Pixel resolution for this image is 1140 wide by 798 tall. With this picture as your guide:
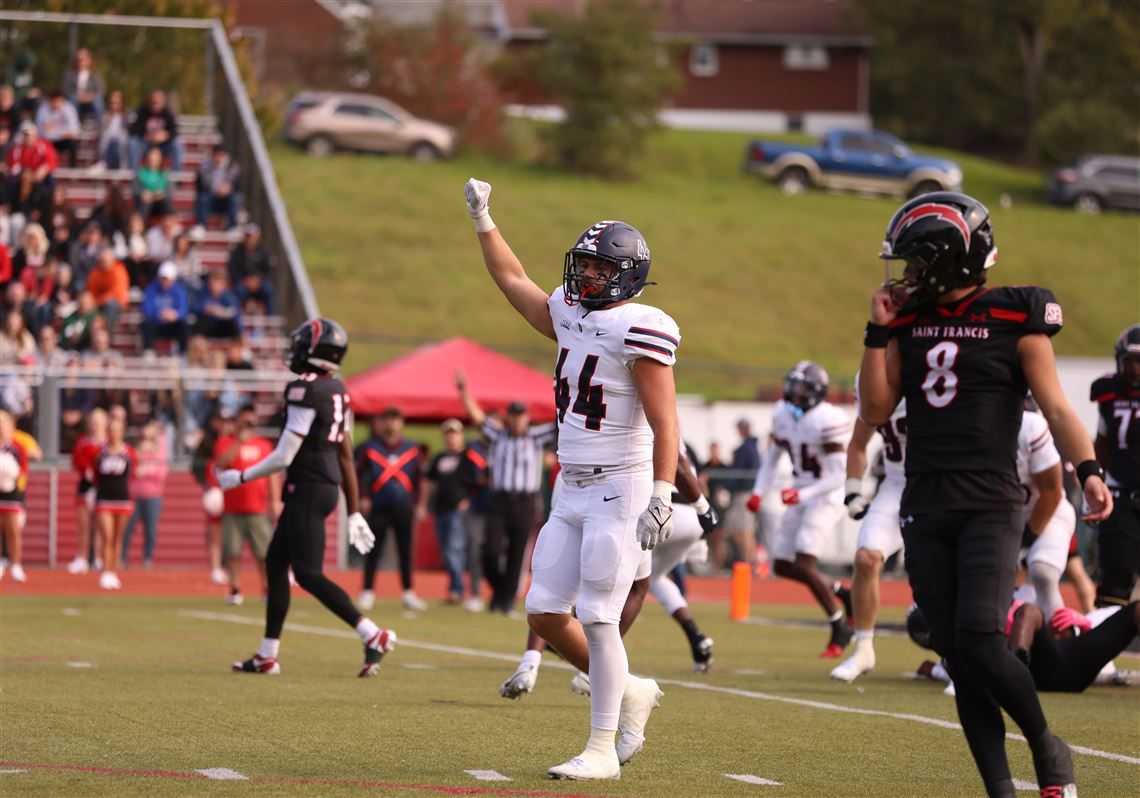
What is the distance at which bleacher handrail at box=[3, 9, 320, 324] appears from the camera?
75.4 ft

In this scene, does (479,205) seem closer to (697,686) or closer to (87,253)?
(697,686)

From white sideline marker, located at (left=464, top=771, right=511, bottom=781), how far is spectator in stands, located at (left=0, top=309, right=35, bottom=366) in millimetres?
15278

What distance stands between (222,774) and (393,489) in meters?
11.1

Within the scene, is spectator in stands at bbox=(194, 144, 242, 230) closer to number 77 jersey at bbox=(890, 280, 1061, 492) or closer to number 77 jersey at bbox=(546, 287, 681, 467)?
number 77 jersey at bbox=(546, 287, 681, 467)

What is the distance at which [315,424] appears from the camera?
1060 centimetres

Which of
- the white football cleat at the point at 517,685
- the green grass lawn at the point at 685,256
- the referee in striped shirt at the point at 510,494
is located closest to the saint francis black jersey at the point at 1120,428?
the white football cleat at the point at 517,685

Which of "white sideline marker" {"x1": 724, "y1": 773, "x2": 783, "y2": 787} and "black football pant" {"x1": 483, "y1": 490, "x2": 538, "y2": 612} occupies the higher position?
"white sideline marker" {"x1": 724, "y1": 773, "x2": 783, "y2": 787}

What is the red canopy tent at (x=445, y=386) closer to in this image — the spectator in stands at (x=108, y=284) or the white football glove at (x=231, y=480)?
the spectator in stands at (x=108, y=284)

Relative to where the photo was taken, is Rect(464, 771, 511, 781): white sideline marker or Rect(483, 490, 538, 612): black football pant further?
Rect(483, 490, 538, 612): black football pant

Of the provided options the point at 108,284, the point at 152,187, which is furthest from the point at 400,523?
the point at 152,187

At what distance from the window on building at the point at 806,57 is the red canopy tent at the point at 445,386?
44.9m

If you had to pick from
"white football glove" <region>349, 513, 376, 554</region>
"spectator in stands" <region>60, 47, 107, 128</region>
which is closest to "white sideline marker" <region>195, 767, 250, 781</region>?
"white football glove" <region>349, 513, 376, 554</region>

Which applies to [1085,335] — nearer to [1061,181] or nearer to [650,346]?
[1061,181]

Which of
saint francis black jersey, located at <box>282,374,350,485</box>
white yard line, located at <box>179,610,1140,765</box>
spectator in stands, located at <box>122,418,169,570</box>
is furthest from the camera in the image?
spectator in stands, located at <box>122,418,169,570</box>
